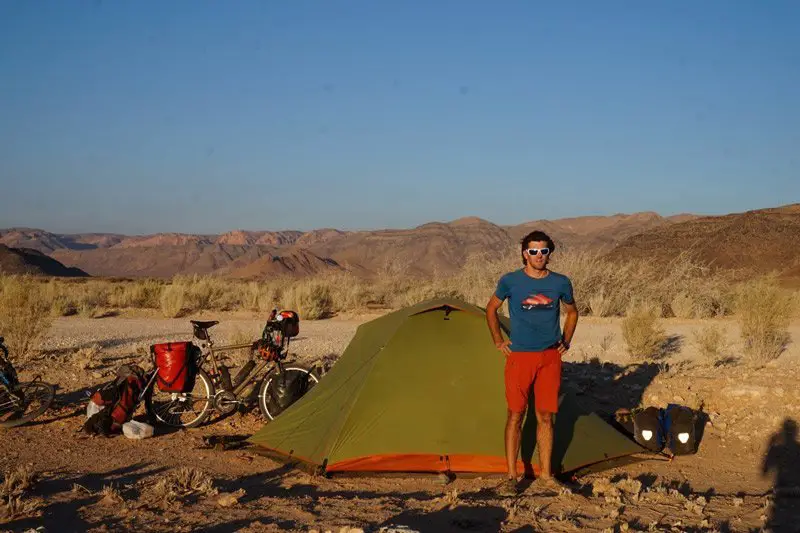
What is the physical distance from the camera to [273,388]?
942 cm

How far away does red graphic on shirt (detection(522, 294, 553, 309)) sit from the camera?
6.65 m

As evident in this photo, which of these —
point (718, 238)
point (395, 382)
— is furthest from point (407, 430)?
point (718, 238)

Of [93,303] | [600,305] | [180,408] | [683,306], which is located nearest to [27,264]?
[93,303]

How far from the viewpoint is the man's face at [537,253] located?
262 inches

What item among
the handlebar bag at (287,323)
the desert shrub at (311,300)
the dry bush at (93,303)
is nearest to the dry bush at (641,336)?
the handlebar bag at (287,323)

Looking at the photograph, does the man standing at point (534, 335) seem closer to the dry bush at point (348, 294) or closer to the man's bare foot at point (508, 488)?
the man's bare foot at point (508, 488)

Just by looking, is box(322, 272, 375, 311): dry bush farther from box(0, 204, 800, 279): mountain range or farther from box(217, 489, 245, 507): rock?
box(217, 489, 245, 507): rock

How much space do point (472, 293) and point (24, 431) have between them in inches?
647

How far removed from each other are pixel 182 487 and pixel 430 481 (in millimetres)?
2233

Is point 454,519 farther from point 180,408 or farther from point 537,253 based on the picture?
point 180,408

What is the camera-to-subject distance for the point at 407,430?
25.0 ft

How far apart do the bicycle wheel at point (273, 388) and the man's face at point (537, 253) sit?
361cm

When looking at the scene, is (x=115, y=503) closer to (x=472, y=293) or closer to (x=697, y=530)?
(x=697, y=530)

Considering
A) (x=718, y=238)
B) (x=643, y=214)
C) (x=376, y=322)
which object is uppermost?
(x=643, y=214)
